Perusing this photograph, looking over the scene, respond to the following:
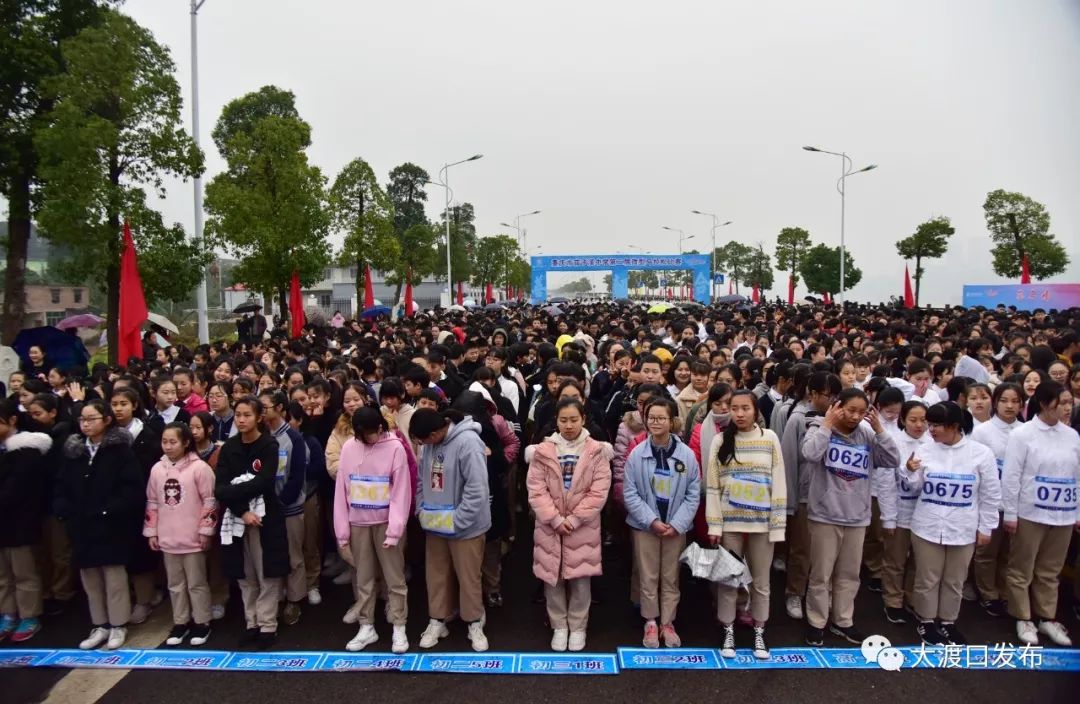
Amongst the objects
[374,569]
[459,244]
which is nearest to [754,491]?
[374,569]

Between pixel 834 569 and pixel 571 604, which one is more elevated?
pixel 834 569

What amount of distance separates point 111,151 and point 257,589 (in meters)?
10.1

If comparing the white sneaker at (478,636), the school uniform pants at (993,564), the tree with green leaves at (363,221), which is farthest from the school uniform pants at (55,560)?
the tree with green leaves at (363,221)

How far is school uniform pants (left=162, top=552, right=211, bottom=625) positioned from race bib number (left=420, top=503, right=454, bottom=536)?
1597 mm

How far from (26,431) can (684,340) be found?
8029 mm

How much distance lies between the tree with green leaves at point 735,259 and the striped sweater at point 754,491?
6813 centimetres

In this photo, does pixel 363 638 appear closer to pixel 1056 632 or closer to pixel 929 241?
pixel 1056 632

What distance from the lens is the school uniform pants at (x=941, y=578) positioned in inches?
171

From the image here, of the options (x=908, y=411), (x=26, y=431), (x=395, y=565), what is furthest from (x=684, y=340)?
(x=26, y=431)

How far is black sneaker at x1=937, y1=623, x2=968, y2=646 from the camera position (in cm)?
434

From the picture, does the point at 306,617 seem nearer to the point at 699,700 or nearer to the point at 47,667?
the point at 47,667

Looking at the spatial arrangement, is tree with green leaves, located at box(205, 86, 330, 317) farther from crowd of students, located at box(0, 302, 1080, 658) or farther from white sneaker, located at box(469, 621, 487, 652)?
white sneaker, located at box(469, 621, 487, 652)

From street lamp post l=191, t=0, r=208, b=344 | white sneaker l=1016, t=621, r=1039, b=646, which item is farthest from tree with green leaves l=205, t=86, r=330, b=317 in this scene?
white sneaker l=1016, t=621, r=1039, b=646

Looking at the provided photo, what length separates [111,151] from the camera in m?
11.4
